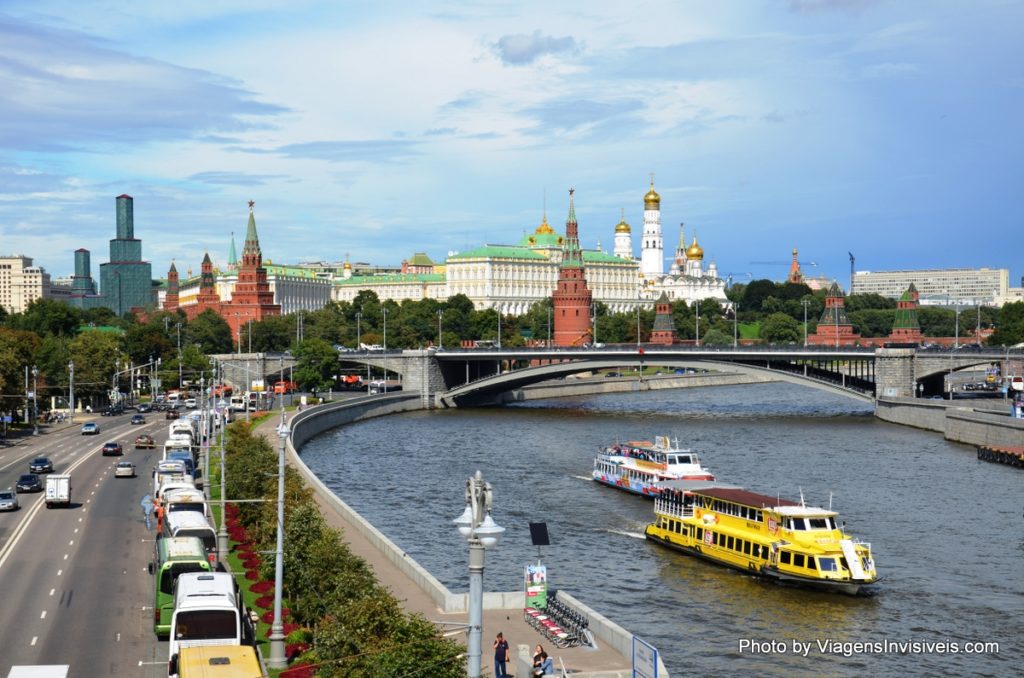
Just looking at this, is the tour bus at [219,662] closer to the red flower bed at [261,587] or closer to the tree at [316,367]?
the red flower bed at [261,587]

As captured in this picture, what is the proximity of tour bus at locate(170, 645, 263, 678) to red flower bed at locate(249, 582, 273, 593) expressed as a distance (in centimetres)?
1178

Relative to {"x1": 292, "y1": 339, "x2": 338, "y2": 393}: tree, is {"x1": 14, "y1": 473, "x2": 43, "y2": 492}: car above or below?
below

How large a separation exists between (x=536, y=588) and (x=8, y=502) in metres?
30.4

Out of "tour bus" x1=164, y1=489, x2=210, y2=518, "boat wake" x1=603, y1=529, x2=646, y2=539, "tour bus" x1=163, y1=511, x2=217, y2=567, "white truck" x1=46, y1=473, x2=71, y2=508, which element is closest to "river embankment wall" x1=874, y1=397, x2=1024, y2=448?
"boat wake" x1=603, y1=529, x2=646, y2=539

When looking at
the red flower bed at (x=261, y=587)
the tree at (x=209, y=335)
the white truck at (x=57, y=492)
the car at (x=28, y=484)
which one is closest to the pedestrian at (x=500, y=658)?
the red flower bed at (x=261, y=587)

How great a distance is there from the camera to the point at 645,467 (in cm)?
7000

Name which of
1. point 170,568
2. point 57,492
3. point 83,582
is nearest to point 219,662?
point 170,568

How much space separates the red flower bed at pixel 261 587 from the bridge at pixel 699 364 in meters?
82.3

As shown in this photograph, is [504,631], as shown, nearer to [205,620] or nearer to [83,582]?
[205,620]

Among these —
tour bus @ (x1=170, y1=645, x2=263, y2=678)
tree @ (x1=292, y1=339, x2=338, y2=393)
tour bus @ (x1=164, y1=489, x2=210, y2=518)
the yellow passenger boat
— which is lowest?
the yellow passenger boat

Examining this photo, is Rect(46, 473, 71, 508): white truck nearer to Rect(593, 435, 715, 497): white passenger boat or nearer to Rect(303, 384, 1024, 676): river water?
Rect(303, 384, 1024, 676): river water

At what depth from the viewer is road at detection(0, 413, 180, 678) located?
32.6 meters

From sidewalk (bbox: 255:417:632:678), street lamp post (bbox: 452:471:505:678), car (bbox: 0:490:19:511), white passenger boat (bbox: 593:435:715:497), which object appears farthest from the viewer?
white passenger boat (bbox: 593:435:715:497)

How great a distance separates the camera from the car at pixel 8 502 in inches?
2202
